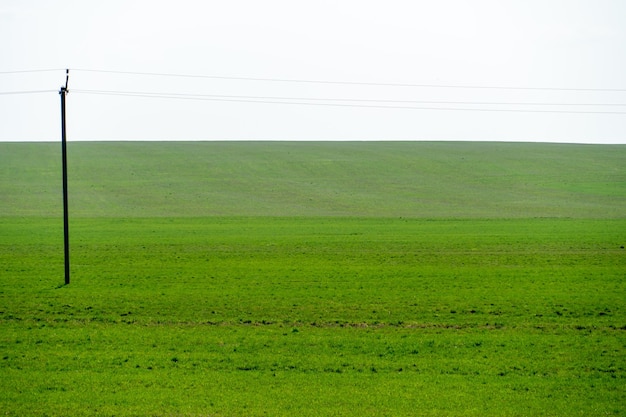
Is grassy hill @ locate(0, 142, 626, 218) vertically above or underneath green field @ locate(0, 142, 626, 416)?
above

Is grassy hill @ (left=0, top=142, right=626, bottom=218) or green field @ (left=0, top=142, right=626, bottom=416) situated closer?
green field @ (left=0, top=142, right=626, bottom=416)

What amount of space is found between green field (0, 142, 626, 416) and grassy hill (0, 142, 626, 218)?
2.86 feet

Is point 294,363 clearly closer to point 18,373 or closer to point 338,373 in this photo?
point 338,373

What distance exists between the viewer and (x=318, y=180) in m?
80.2

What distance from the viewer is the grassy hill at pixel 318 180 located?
210ft

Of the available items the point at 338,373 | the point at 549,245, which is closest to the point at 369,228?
the point at 549,245

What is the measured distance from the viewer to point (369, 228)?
164 feet

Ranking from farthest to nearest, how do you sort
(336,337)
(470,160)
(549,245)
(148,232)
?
(470,160)
(148,232)
(549,245)
(336,337)

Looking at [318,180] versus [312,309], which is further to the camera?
[318,180]

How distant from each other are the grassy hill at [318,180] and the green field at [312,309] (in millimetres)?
870

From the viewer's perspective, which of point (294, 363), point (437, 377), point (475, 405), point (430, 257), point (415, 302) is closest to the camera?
point (475, 405)

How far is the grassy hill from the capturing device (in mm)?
63906

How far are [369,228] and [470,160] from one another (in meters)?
46.9

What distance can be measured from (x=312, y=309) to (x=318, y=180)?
58027 mm
